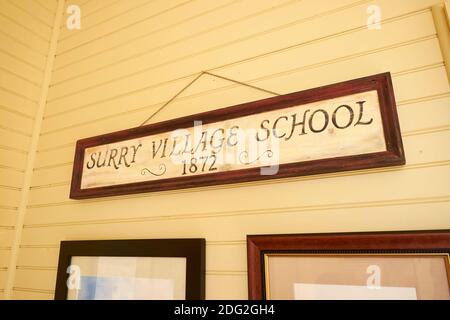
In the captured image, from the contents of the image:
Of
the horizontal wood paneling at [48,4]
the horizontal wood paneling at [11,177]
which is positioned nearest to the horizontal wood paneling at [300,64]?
the horizontal wood paneling at [11,177]

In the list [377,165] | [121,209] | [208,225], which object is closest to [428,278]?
[377,165]

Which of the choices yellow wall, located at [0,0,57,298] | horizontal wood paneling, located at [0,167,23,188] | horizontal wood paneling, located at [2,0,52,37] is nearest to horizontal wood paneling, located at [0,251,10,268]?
yellow wall, located at [0,0,57,298]

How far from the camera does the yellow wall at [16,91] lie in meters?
1.47

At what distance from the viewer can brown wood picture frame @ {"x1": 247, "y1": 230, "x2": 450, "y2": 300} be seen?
72 cm

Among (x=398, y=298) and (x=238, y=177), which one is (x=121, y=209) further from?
(x=398, y=298)

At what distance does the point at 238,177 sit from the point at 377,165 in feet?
1.34

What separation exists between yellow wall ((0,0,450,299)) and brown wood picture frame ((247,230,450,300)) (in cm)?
4

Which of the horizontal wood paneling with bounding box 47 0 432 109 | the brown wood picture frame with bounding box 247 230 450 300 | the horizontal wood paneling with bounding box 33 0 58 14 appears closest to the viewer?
the brown wood picture frame with bounding box 247 230 450 300

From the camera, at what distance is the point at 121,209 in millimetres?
1221

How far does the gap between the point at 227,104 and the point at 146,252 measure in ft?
2.03

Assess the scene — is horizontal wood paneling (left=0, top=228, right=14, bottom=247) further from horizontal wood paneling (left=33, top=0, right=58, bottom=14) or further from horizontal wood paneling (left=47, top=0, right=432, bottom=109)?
horizontal wood paneling (left=33, top=0, right=58, bottom=14)

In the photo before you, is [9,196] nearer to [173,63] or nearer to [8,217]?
[8,217]

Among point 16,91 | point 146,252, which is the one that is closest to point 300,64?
point 146,252
